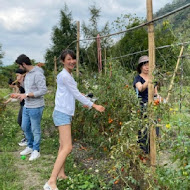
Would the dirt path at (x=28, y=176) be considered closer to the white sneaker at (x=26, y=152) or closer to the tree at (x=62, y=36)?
the white sneaker at (x=26, y=152)

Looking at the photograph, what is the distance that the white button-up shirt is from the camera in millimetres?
2617

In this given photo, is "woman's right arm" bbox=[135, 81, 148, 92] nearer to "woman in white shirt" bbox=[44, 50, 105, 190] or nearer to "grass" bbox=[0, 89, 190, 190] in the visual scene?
"grass" bbox=[0, 89, 190, 190]

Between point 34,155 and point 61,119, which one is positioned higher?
point 61,119

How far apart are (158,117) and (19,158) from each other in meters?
2.61

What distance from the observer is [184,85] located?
2.14 meters

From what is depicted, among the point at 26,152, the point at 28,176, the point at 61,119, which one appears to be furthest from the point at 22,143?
the point at 61,119

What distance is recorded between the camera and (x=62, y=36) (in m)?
25.2

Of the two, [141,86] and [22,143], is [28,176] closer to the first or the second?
[22,143]

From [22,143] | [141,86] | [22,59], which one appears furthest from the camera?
[22,143]

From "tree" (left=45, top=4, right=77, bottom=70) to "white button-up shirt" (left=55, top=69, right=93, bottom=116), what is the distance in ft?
73.1

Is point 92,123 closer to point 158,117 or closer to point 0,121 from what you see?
point 158,117

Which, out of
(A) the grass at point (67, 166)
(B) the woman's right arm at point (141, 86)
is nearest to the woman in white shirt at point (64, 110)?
(A) the grass at point (67, 166)

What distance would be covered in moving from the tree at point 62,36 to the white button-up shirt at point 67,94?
2227cm

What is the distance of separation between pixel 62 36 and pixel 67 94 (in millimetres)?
23441
